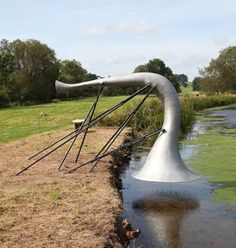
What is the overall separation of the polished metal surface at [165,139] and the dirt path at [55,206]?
3.92ft

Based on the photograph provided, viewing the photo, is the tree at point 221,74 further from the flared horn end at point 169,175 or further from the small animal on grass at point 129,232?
the small animal on grass at point 129,232

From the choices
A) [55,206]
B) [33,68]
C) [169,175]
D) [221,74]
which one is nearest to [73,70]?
[33,68]

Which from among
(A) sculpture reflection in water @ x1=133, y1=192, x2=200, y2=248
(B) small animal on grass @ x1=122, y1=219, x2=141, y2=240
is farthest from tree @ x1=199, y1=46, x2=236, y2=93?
(B) small animal on grass @ x1=122, y1=219, x2=141, y2=240

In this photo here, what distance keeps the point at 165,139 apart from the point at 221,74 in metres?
58.2

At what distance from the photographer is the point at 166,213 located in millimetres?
9508

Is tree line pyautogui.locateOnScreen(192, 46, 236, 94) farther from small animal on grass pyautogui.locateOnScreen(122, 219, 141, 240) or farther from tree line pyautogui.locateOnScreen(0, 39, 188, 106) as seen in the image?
small animal on grass pyautogui.locateOnScreen(122, 219, 141, 240)

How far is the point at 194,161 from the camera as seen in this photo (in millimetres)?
15586

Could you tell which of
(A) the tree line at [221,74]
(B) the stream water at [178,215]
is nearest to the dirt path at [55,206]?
(B) the stream water at [178,215]

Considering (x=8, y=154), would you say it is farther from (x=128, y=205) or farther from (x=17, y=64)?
(x=17, y=64)

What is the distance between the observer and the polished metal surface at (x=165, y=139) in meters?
11.4

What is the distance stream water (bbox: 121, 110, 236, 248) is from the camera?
311 inches

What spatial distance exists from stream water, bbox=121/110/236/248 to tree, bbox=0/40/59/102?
4508cm

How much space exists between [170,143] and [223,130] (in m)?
15.5

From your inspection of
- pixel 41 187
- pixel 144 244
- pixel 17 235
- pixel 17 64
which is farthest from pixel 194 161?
pixel 17 64
